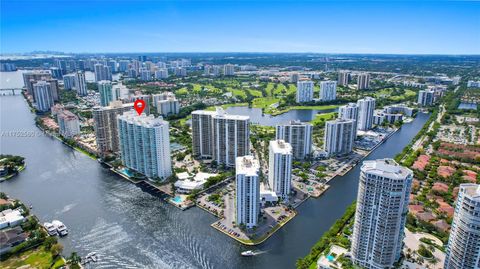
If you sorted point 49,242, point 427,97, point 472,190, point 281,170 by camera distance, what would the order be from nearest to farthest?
point 472,190 < point 49,242 < point 281,170 < point 427,97

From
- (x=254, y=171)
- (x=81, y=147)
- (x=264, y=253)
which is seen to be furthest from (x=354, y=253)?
(x=81, y=147)

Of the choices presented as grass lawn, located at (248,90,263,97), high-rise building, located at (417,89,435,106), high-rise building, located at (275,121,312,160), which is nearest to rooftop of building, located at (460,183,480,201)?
high-rise building, located at (275,121,312,160)

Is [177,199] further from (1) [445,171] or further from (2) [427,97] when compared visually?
(2) [427,97]

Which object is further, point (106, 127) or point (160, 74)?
point (160, 74)

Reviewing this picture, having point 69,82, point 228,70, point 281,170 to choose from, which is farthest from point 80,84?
point 281,170

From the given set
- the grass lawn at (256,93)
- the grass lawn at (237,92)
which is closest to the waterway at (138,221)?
the grass lawn at (256,93)

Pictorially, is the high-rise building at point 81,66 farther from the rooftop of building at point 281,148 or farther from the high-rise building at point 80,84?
the rooftop of building at point 281,148
